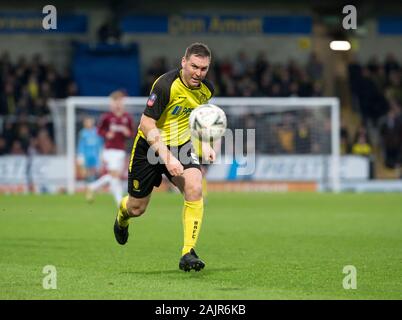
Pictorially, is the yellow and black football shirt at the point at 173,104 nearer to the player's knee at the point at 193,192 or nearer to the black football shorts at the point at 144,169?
the black football shorts at the point at 144,169

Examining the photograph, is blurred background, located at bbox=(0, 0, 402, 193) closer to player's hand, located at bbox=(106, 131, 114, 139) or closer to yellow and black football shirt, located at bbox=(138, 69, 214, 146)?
player's hand, located at bbox=(106, 131, 114, 139)

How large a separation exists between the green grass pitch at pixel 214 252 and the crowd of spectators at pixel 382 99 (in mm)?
8676

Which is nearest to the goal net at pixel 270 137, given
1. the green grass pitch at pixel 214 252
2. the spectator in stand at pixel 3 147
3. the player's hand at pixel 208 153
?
the spectator in stand at pixel 3 147

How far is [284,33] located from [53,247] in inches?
872

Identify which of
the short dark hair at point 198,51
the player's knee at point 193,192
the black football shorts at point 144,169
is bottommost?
the player's knee at point 193,192

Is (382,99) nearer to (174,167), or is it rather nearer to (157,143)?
(157,143)

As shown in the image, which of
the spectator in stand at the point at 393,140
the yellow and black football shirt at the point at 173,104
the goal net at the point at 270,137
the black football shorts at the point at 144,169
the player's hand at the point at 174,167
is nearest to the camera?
the player's hand at the point at 174,167

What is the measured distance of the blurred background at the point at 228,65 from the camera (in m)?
28.3

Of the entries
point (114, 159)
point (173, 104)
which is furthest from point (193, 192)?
point (114, 159)

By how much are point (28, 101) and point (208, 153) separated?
19894 millimetres

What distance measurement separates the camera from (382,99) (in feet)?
102

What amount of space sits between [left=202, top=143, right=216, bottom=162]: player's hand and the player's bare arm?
0.38 meters

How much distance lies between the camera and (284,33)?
109 feet
